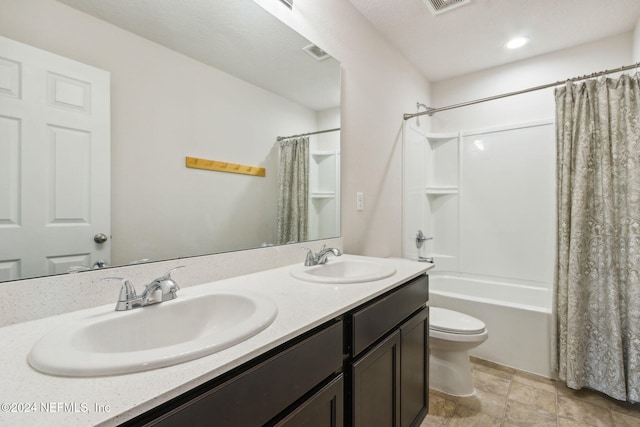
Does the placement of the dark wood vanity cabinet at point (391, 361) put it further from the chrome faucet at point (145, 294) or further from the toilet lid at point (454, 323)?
the chrome faucet at point (145, 294)

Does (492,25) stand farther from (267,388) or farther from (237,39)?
(267,388)

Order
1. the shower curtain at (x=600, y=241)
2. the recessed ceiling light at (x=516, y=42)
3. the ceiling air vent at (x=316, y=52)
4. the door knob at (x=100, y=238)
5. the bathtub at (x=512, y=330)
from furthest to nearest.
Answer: the recessed ceiling light at (x=516, y=42) < the bathtub at (x=512, y=330) < the shower curtain at (x=600, y=241) < the ceiling air vent at (x=316, y=52) < the door knob at (x=100, y=238)

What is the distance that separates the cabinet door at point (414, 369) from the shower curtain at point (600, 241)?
111 cm

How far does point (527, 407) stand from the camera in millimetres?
1741

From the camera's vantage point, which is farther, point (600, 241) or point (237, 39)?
point (600, 241)

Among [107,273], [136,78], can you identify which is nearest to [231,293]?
[107,273]

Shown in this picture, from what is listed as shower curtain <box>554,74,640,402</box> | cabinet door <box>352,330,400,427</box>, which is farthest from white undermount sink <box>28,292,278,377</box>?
shower curtain <box>554,74,640,402</box>

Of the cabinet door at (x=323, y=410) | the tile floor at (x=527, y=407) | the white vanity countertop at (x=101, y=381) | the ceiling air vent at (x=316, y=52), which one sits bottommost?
the tile floor at (x=527, y=407)

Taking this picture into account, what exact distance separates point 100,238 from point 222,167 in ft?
1.62

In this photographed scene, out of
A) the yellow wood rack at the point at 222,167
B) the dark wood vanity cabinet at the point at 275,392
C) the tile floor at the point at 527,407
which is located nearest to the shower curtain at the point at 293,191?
the yellow wood rack at the point at 222,167

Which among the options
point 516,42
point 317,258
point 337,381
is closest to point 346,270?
point 317,258

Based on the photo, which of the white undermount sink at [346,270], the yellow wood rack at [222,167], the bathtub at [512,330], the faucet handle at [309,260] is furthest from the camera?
the bathtub at [512,330]

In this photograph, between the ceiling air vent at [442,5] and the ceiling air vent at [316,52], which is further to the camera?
the ceiling air vent at [442,5]

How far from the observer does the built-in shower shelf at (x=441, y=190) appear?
301cm
